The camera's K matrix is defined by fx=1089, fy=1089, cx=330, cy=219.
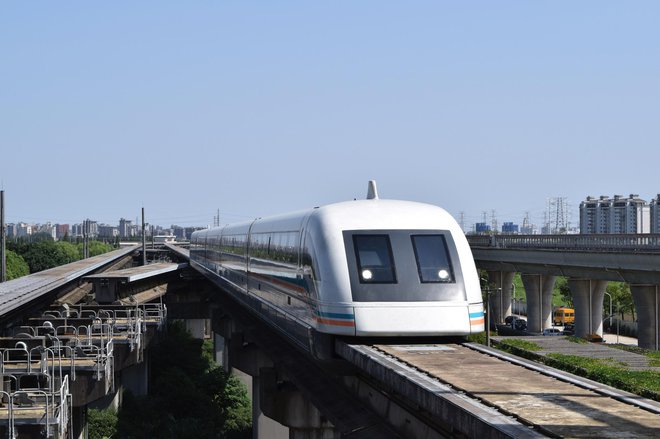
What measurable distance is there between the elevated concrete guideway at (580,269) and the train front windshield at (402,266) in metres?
29.7

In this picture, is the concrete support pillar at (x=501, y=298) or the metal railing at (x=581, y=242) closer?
the metal railing at (x=581, y=242)

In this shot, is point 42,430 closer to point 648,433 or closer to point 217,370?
point 648,433

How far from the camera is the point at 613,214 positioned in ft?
559

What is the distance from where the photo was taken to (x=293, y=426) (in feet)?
105

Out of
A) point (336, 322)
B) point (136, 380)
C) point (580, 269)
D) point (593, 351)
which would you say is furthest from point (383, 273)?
point (136, 380)

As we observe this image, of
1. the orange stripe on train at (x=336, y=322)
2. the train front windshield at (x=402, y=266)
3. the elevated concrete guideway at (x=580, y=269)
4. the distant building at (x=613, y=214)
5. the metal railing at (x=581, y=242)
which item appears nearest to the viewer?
the orange stripe on train at (x=336, y=322)

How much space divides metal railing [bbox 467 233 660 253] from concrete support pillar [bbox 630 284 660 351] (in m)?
2.28

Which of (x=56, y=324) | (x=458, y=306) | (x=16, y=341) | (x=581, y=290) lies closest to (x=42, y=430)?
(x=458, y=306)

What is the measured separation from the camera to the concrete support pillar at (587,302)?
6306 centimetres

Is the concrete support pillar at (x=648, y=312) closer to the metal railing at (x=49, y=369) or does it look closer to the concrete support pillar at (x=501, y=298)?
the metal railing at (x=49, y=369)

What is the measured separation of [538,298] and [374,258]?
185 ft

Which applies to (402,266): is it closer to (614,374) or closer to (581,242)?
(614,374)

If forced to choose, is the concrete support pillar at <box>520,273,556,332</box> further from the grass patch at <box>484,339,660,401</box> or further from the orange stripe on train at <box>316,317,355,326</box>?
the orange stripe on train at <box>316,317,355,326</box>

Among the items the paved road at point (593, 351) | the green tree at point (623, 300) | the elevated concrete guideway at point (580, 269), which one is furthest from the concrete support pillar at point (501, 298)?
the paved road at point (593, 351)
